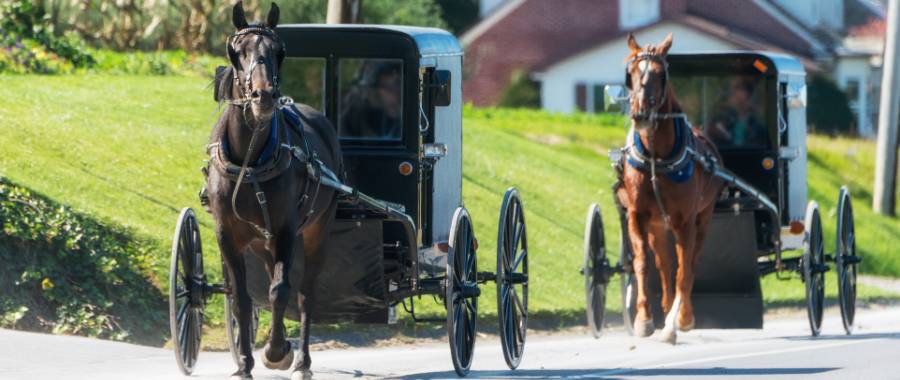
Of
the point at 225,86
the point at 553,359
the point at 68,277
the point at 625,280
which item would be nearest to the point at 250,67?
the point at 225,86

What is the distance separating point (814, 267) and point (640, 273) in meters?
2.21

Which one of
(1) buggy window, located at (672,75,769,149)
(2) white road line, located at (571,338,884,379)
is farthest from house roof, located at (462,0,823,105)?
(2) white road line, located at (571,338,884,379)

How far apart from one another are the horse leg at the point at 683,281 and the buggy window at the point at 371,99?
131 inches

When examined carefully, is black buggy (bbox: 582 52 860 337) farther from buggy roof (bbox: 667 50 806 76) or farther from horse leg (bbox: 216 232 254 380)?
horse leg (bbox: 216 232 254 380)

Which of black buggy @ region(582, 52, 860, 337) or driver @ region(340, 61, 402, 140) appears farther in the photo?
black buggy @ region(582, 52, 860, 337)

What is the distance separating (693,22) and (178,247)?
148ft

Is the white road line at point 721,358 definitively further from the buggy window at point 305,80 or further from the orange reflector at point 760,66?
the buggy window at point 305,80

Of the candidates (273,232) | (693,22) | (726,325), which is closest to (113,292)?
(273,232)

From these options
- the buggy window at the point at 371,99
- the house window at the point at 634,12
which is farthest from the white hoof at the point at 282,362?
the house window at the point at 634,12

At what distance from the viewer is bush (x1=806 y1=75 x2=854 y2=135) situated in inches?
2108

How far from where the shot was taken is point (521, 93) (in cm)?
5762

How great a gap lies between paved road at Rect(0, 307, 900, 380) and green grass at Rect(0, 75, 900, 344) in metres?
1.64

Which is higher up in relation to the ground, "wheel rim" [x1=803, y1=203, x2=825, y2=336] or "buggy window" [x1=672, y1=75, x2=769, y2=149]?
"buggy window" [x1=672, y1=75, x2=769, y2=149]

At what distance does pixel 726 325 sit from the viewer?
1555 cm
